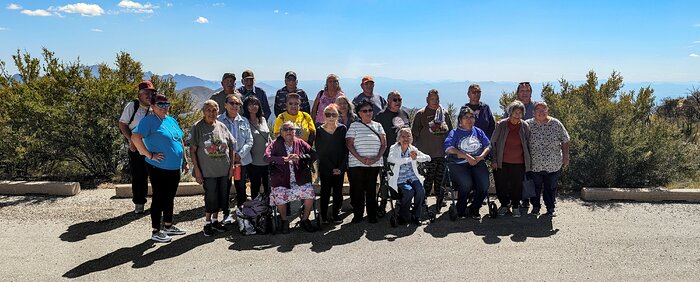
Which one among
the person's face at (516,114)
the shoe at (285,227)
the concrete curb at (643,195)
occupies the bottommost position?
the shoe at (285,227)

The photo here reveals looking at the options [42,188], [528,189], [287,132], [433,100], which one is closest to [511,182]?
[528,189]

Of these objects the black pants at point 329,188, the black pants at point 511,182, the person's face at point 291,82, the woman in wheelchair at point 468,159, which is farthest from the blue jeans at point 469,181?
the person's face at point 291,82

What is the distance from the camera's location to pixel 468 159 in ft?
18.8

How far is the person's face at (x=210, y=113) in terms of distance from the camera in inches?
195

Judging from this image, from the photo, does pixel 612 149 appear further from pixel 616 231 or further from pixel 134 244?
pixel 134 244

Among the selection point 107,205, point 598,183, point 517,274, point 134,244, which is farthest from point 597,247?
point 107,205

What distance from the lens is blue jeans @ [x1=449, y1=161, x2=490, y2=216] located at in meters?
5.79

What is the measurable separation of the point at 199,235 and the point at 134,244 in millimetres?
678

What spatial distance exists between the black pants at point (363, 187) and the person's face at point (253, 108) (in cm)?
136

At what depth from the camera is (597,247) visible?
188 inches

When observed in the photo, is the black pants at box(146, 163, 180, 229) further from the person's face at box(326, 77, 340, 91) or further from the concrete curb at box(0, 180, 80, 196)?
the concrete curb at box(0, 180, 80, 196)

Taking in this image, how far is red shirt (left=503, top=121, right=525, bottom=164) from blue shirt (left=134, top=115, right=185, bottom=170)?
3.96 meters

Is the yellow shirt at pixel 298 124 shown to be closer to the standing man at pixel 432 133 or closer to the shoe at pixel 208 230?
the shoe at pixel 208 230

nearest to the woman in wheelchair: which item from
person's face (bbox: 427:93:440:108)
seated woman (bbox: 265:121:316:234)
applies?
person's face (bbox: 427:93:440:108)
